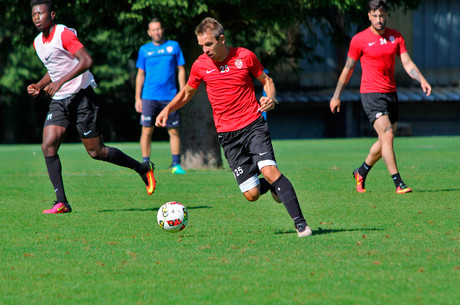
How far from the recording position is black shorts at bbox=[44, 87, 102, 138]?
28.0 feet

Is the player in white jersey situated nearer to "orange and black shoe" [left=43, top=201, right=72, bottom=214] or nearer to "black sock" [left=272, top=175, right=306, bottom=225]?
"orange and black shoe" [left=43, top=201, right=72, bottom=214]

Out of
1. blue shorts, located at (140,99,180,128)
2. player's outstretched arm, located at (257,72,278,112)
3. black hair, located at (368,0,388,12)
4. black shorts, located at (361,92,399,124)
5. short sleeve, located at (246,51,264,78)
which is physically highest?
short sleeve, located at (246,51,264,78)

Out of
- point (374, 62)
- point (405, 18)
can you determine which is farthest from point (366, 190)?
point (405, 18)

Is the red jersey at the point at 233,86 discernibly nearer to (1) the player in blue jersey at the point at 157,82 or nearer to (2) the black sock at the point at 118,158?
(2) the black sock at the point at 118,158

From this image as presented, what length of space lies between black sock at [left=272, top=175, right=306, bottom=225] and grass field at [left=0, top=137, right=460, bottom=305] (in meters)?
0.19

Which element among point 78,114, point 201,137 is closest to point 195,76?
point 78,114

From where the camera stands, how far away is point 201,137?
15.2m

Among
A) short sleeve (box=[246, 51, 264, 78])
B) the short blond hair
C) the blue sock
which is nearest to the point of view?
the short blond hair

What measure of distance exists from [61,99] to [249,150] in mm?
2818

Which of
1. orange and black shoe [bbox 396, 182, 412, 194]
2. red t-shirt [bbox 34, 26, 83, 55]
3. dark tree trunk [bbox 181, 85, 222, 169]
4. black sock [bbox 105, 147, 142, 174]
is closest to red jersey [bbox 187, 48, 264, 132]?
red t-shirt [bbox 34, 26, 83, 55]

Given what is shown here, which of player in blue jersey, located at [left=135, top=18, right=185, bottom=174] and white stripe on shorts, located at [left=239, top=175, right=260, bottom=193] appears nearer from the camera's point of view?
white stripe on shorts, located at [left=239, top=175, right=260, bottom=193]

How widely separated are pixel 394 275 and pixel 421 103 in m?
46.8

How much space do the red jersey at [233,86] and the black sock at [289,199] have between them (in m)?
0.66

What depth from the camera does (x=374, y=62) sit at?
9906 millimetres
